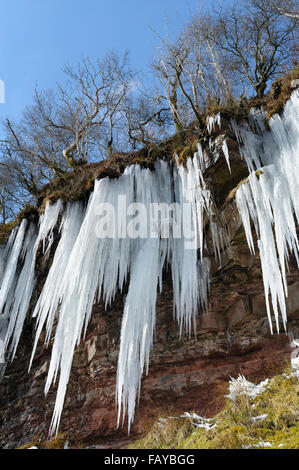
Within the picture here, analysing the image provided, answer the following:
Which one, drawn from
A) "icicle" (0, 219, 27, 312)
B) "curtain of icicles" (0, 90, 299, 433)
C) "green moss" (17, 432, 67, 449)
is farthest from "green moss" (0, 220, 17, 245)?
"green moss" (17, 432, 67, 449)

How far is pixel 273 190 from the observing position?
5.24 m

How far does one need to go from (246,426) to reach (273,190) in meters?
3.13

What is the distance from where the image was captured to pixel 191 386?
5465mm

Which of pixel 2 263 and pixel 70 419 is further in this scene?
pixel 2 263

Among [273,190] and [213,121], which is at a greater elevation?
[213,121]

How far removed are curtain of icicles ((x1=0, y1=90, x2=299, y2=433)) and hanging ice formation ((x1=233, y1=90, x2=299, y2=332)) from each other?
0.05 feet

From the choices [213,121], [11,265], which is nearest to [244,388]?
[213,121]

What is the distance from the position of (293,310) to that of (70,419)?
12.6 ft

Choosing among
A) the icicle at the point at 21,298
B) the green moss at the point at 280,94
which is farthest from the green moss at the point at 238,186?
the icicle at the point at 21,298

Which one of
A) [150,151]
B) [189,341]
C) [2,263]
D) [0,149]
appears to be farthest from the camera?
[0,149]

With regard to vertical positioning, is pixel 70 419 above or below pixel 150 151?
below

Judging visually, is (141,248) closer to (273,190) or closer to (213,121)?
(273,190)

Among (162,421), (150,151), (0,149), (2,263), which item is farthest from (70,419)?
(0,149)
